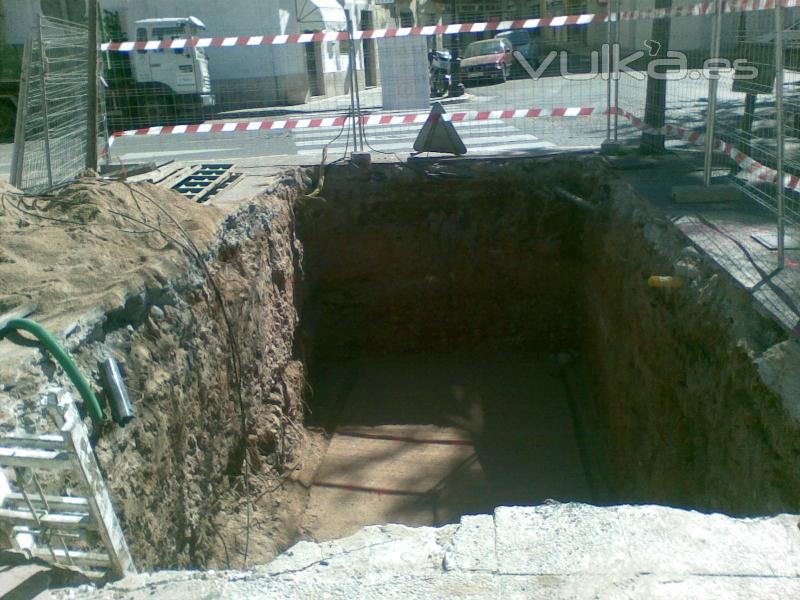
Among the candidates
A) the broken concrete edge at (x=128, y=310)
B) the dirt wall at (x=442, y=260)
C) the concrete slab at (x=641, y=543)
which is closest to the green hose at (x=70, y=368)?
the broken concrete edge at (x=128, y=310)

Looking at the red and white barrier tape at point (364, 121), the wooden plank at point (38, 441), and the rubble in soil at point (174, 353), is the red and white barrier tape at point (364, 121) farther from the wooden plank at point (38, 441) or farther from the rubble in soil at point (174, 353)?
the wooden plank at point (38, 441)

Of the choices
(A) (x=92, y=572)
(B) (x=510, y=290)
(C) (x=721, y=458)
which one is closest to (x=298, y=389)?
(B) (x=510, y=290)

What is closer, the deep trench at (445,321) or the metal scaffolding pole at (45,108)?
the metal scaffolding pole at (45,108)

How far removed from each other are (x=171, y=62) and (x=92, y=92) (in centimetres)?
945

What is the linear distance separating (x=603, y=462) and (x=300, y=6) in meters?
16.9

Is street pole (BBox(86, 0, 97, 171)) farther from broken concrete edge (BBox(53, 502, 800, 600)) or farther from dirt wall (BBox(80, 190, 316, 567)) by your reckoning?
broken concrete edge (BBox(53, 502, 800, 600))

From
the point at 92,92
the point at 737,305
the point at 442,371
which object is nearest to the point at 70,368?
the point at 737,305

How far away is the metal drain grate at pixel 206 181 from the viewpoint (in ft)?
21.8

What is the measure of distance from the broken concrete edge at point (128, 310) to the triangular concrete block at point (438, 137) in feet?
7.41

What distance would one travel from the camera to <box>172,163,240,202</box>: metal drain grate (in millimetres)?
6656

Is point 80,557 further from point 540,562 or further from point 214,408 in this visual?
point 214,408

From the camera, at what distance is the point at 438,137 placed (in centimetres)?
809

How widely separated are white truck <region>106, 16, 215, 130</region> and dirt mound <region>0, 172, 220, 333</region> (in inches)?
188

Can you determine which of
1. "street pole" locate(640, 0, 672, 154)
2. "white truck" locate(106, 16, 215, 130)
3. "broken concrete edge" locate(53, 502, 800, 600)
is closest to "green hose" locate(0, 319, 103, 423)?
"broken concrete edge" locate(53, 502, 800, 600)
